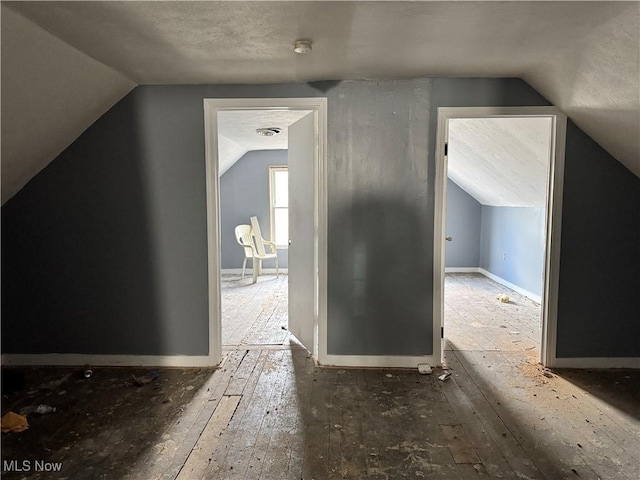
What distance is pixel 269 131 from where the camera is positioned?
4.93 m

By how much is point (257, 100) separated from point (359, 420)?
7.28 ft

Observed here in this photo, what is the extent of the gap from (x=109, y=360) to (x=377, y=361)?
2014 mm

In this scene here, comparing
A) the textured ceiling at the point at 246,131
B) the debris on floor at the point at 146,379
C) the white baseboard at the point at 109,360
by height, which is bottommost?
the debris on floor at the point at 146,379

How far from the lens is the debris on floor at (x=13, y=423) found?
2230mm

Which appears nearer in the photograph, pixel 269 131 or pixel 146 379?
pixel 146 379

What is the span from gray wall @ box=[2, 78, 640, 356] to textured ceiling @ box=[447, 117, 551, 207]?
2.63 ft

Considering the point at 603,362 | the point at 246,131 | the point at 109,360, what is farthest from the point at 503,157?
the point at 109,360

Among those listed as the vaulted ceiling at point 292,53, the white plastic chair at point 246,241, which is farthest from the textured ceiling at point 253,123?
the white plastic chair at point 246,241

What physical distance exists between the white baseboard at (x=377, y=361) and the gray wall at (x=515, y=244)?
2.17 metres

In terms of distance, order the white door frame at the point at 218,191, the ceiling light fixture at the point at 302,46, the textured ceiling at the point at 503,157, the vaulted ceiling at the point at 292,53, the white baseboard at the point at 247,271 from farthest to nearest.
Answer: the white baseboard at the point at 247,271
the textured ceiling at the point at 503,157
the white door frame at the point at 218,191
the ceiling light fixture at the point at 302,46
the vaulted ceiling at the point at 292,53

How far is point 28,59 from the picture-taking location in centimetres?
198

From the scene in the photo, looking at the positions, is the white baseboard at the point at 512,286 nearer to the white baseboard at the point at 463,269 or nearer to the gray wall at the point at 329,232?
the white baseboard at the point at 463,269

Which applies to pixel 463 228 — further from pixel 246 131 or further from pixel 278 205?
pixel 246 131

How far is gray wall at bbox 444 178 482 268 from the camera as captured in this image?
22.1 feet
